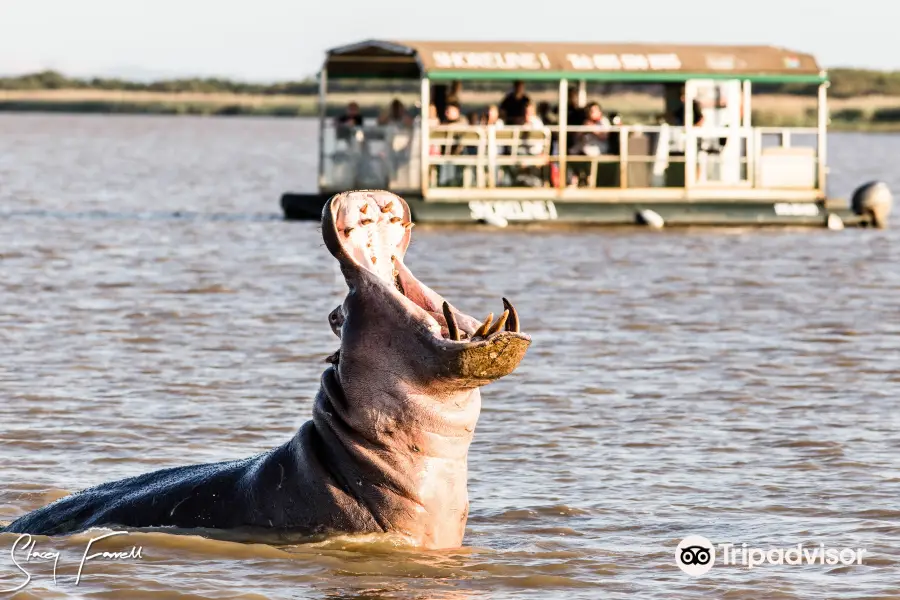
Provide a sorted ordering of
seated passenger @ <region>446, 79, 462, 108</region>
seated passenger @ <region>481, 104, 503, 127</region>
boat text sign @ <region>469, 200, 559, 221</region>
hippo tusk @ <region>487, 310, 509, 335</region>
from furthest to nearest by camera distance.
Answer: seated passenger @ <region>446, 79, 462, 108</region> → boat text sign @ <region>469, 200, 559, 221</region> → seated passenger @ <region>481, 104, 503, 127</region> → hippo tusk @ <region>487, 310, 509, 335</region>

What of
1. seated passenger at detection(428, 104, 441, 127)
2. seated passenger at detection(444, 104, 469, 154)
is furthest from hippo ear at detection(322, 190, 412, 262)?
seated passenger at detection(444, 104, 469, 154)

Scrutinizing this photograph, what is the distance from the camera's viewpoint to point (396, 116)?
25.2 m

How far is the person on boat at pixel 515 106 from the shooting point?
24.5m

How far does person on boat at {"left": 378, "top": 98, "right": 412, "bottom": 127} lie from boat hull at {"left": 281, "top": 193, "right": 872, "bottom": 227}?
1.27m

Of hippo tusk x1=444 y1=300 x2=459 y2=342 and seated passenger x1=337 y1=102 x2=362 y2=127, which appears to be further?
seated passenger x1=337 y1=102 x2=362 y2=127

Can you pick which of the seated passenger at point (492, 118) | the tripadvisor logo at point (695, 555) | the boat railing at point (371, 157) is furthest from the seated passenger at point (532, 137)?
the tripadvisor logo at point (695, 555)

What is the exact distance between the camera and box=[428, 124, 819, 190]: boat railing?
24.3 meters

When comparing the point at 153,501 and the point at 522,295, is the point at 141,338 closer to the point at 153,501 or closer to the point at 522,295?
the point at 522,295

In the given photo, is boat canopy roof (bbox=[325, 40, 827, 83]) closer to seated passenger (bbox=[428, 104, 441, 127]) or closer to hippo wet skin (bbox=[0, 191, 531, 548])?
seated passenger (bbox=[428, 104, 441, 127])

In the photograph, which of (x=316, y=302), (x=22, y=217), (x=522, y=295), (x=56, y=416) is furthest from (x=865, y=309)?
(x=22, y=217)

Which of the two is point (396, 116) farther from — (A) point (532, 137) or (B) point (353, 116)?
(A) point (532, 137)

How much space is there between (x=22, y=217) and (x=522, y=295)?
1292 cm

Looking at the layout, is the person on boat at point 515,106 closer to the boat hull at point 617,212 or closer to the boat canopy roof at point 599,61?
the boat canopy roof at point 599,61

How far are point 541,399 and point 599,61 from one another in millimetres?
13907
